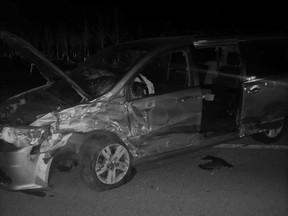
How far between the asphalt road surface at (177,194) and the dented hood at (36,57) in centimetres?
113

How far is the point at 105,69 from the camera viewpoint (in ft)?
16.4

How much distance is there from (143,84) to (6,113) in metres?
1.67

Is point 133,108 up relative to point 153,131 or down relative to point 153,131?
up

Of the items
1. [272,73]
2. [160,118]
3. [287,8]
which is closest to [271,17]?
[287,8]

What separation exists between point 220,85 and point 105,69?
197 centimetres

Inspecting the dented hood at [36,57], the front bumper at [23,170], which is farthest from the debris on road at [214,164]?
the front bumper at [23,170]

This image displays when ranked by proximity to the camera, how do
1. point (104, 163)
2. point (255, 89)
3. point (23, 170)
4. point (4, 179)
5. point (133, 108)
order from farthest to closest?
1. point (255, 89)
2. point (133, 108)
3. point (104, 163)
4. point (4, 179)
5. point (23, 170)

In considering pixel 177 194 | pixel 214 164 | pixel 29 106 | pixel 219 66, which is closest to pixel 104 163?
pixel 177 194

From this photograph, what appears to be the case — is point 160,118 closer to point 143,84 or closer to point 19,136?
point 143,84

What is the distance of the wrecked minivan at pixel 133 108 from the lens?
4.05m

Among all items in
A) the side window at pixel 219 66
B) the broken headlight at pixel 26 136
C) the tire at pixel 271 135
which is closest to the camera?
the broken headlight at pixel 26 136

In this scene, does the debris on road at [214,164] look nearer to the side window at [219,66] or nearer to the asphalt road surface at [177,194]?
the asphalt road surface at [177,194]

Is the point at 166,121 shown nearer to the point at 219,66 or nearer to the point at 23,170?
the point at 23,170

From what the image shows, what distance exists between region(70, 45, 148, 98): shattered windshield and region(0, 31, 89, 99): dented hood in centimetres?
30
